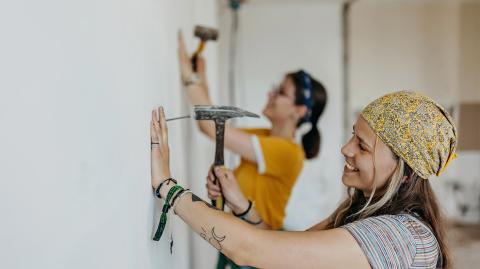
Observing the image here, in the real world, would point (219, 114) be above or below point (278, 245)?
above

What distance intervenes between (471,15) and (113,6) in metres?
4.32

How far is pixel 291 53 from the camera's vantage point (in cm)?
383

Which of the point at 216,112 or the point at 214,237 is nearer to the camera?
the point at 214,237

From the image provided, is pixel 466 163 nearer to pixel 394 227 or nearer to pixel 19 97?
pixel 394 227

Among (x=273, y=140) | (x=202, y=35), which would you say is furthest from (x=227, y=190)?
(x=202, y=35)

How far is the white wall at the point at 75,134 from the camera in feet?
1.49

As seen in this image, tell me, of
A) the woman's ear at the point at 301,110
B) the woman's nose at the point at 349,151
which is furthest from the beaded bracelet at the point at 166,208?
the woman's ear at the point at 301,110

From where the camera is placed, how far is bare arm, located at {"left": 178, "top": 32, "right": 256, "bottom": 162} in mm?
1575

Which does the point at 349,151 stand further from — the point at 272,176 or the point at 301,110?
the point at 301,110

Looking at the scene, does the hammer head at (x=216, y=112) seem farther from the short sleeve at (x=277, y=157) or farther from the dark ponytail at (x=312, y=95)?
the dark ponytail at (x=312, y=95)

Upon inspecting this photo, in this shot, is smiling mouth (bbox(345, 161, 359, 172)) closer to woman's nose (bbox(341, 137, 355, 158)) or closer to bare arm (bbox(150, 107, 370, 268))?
woman's nose (bbox(341, 137, 355, 158))

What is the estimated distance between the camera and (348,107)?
3.90 metres

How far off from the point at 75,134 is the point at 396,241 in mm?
704

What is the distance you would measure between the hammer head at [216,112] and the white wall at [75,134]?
202 millimetres
